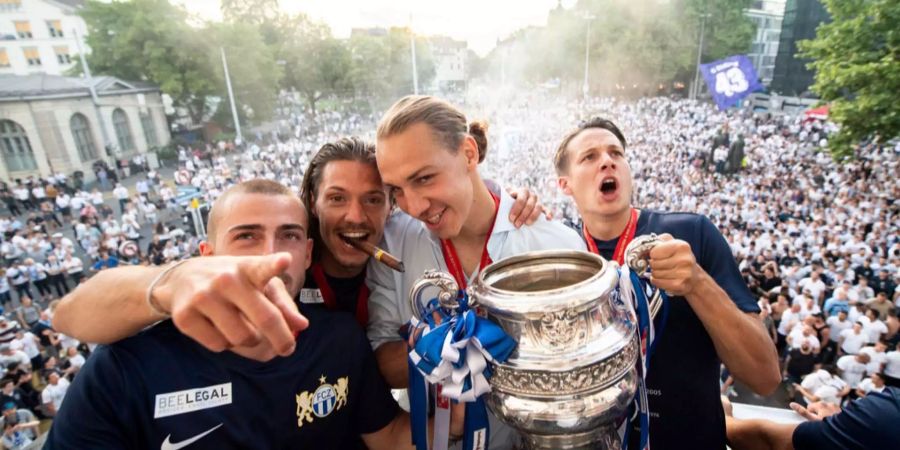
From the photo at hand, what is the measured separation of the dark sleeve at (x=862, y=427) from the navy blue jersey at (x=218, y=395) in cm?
191

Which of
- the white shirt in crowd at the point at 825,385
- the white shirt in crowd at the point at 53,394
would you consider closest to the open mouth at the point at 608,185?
the white shirt in crowd at the point at 825,385

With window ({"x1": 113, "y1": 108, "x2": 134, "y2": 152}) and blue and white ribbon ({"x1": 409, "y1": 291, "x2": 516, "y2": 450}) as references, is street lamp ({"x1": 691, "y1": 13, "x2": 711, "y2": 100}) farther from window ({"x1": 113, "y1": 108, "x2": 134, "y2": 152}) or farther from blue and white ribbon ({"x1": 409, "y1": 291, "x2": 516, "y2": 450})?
blue and white ribbon ({"x1": 409, "y1": 291, "x2": 516, "y2": 450})

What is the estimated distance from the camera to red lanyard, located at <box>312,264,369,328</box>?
2.24 meters

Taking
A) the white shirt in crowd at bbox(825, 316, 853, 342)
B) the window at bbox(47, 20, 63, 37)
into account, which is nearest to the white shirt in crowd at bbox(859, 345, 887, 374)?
the white shirt in crowd at bbox(825, 316, 853, 342)

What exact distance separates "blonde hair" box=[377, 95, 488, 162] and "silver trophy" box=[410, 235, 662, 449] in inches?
29.1

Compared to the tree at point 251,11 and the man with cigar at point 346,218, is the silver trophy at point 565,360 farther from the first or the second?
the tree at point 251,11

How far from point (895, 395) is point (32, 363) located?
36.3 feet

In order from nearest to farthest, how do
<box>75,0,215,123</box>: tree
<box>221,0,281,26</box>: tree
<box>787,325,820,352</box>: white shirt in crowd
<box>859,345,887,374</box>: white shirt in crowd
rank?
1. <box>859,345,887,374</box>: white shirt in crowd
2. <box>787,325,820,352</box>: white shirt in crowd
3. <box>75,0,215,123</box>: tree
4. <box>221,0,281,26</box>: tree

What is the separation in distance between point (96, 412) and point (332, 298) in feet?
3.24

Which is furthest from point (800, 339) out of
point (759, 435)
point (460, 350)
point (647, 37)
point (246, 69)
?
point (647, 37)

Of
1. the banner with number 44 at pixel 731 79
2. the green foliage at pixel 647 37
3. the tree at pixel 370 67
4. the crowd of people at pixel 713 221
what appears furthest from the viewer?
the tree at pixel 370 67

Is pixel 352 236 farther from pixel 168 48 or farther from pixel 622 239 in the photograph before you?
pixel 168 48

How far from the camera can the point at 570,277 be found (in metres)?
1.62

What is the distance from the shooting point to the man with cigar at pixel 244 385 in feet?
5.15
